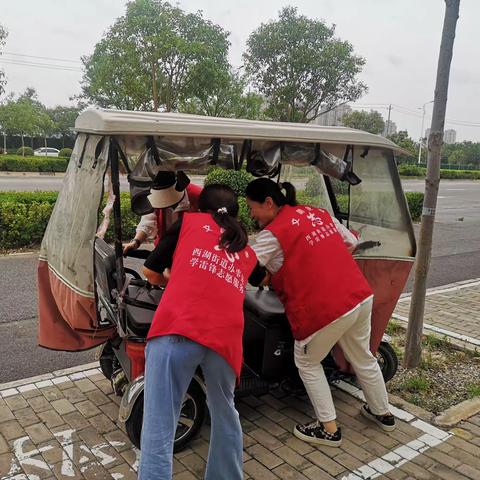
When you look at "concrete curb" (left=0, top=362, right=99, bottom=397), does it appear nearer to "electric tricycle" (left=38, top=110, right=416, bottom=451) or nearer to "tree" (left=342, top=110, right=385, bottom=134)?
"electric tricycle" (left=38, top=110, right=416, bottom=451)

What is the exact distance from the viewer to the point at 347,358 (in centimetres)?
336

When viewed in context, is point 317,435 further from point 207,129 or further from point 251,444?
point 207,129

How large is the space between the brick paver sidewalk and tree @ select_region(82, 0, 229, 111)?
47.7 feet

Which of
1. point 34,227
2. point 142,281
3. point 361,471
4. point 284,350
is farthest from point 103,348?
point 34,227

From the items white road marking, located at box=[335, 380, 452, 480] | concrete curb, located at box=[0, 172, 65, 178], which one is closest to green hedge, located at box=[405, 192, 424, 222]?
white road marking, located at box=[335, 380, 452, 480]

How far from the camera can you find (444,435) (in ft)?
11.2

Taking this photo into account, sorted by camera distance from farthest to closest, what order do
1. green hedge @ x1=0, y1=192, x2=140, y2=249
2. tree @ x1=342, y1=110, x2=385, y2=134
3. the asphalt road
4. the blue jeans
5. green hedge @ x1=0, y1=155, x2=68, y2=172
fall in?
tree @ x1=342, y1=110, x2=385, y2=134 < green hedge @ x1=0, y1=155, x2=68, y2=172 < green hedge @ x1=0, y1=192, x2=140, y2=249 < the asphalt road < the blue jeans

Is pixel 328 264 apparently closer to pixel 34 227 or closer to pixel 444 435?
pixel 444 435

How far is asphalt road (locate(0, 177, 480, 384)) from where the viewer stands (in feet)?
14.2

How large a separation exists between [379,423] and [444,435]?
442 millimetres

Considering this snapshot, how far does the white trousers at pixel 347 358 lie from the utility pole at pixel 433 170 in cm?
112

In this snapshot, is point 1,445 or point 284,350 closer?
point 1,445

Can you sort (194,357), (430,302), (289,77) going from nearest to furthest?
(194,357)
(430,302)
(289,77)

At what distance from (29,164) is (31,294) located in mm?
21904
